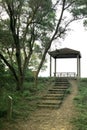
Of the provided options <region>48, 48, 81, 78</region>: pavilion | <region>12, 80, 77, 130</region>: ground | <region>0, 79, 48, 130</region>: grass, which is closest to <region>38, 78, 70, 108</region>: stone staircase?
<region>0, 79, 48, 130</region>: grass

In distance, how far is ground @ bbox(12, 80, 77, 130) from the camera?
1377cm

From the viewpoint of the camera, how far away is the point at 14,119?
49.0ft

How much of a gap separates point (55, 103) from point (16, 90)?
5393 mm

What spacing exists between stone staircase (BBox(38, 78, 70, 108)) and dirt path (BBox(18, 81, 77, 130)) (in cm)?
63

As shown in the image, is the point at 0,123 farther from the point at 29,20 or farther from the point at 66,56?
the point at 66,56

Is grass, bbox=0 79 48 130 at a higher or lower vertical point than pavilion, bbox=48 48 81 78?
lower

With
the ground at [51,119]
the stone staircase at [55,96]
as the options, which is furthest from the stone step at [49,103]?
the ground at [51,119]

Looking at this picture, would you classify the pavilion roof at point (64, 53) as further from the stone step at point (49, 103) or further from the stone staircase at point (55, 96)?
the stone step at point (49, 103)

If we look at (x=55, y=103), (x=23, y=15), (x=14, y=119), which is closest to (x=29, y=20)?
(x=23, y=15)

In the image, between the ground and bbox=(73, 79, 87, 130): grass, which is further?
bbox=(73, 79, 87, 130): grass

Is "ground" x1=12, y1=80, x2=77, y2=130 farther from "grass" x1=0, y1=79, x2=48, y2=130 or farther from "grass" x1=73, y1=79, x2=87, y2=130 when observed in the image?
"grass" x1=0, y1=79, x2=48, y2=130

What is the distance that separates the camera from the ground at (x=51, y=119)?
45.2ft

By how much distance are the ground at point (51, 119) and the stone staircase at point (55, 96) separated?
0.59 m

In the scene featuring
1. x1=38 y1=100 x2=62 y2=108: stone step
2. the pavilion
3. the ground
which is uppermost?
the pavilion
